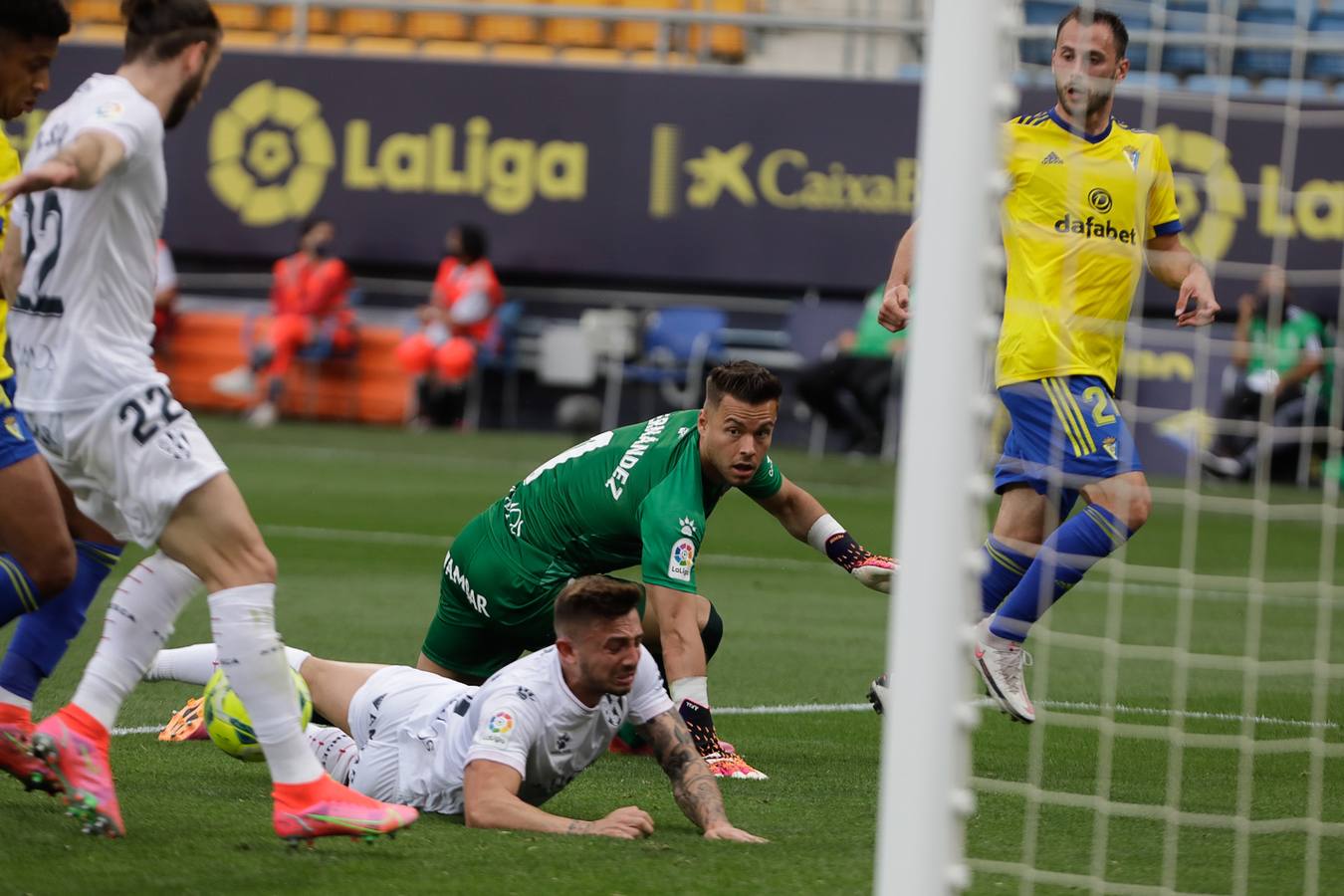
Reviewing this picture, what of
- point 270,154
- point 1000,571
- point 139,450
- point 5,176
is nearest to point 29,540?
point 139,450

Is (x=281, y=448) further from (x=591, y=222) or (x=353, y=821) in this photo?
(x=353, y=821)

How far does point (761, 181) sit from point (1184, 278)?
11405 mm

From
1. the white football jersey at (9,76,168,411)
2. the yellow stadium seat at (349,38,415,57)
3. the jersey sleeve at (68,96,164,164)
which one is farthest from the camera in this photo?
the yellow stadium seat at (349,38,415,57)

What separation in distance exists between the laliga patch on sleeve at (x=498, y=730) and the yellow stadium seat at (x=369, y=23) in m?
16.0

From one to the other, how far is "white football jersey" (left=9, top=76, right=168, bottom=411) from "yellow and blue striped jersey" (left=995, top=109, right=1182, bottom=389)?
10.4 feet

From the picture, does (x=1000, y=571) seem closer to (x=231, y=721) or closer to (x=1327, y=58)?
(x=231, y=721)

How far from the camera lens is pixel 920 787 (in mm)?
3311

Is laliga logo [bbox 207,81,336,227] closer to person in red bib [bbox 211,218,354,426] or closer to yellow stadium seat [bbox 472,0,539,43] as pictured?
person in red bib [bbox 211,218,354,426]

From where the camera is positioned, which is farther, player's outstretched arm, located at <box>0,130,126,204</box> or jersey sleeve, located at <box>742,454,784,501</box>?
jersey sleeve, located at <box>742,454,784,501</box>

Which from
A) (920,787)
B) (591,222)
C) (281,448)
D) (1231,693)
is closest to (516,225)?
(591,222)

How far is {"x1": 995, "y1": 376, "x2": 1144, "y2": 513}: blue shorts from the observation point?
20.5 feet

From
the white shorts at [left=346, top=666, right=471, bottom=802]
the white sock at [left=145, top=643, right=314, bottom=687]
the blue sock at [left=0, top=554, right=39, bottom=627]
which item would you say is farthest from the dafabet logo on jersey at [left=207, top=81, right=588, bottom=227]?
the blue sock at [left=0, top=554, right=39, bottom=627]

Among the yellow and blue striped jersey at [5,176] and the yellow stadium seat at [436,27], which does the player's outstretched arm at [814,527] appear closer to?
the yellow and blue striped jersey at [5,176]

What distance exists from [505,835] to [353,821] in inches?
16.8
